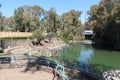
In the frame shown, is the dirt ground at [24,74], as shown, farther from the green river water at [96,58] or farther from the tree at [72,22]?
the tree at [72,22]

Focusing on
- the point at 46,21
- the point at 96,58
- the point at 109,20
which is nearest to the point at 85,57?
the point at 96,58

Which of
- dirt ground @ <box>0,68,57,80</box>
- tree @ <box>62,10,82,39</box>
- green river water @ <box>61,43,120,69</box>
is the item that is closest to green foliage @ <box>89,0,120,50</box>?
green river water @ <box>61,43,120,69</box>

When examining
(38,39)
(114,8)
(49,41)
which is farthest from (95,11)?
(38,39)

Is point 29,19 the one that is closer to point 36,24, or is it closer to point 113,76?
point 36,24

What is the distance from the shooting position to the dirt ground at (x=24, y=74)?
1705cm

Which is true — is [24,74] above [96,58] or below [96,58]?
above

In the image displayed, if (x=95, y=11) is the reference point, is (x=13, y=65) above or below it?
below

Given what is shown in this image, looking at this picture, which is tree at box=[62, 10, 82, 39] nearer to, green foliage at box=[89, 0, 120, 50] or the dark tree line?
the dark tree line

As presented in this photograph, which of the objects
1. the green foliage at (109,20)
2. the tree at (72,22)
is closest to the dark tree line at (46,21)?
the tree at (72,22)

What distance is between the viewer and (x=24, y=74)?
59.2 ft

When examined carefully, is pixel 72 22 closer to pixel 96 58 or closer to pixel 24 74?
pixel 96 58

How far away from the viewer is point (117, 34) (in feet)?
212

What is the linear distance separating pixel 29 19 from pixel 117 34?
3285 centimetres

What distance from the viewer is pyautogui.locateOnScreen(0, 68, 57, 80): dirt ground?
55.9 ft
